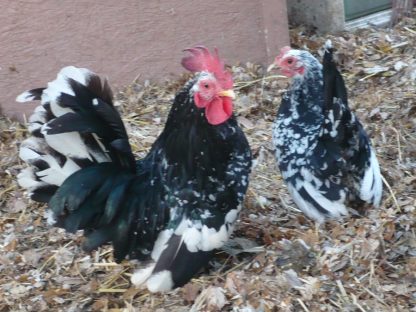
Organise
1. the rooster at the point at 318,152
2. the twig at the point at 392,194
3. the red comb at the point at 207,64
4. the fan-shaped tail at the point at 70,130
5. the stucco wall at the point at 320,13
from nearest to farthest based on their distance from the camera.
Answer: the fan-shaped tail at the point at 70,130 < the red comb at the point at 207,64 < the rooster at the point at 318,152 < the twig at the point at 392,194 < the stucco wall at the point at 320,13

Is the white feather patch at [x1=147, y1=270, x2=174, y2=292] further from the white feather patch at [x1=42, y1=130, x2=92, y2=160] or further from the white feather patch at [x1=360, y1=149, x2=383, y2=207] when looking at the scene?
the white feather patch at [x1=360, y1=149, x2=383, y2=207]

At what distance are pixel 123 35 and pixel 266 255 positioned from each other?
2.30m

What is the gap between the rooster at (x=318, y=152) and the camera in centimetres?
341

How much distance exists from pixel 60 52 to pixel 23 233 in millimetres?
1480

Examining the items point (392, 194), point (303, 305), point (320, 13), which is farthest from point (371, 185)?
point (320, 13)

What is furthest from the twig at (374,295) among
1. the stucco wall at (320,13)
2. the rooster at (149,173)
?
the stucco wall at (320,13)

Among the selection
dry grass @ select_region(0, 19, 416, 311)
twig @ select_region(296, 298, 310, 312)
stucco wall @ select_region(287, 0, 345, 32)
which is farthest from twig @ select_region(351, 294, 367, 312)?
stucco wall @ select_region(287, 0, 345, 32)

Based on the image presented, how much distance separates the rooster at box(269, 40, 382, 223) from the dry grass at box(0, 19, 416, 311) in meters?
0.13

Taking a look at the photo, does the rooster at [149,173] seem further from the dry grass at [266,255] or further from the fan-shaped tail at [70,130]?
the dry grass at [266,255]

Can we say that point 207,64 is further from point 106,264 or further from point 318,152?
point 106,264

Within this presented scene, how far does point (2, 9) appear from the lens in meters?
4.69

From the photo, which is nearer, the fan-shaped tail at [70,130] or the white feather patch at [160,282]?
the fan-shaped tail at [70,130]

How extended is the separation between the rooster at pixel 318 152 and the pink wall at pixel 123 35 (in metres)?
1.63

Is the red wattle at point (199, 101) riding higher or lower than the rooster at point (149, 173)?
higher
